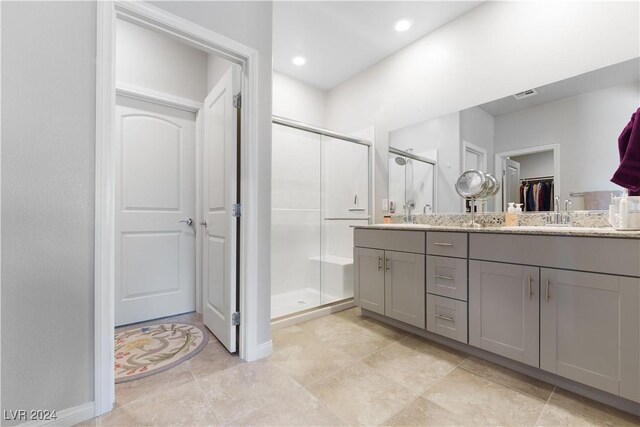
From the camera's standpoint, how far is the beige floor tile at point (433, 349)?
187 cm

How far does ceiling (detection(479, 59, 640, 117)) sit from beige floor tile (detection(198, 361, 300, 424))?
252cm

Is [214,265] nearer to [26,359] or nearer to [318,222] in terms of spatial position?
[26,359]

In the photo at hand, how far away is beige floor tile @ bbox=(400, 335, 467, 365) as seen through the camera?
187cm

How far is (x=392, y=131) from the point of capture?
3.03 meters

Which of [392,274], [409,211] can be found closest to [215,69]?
[409,211]

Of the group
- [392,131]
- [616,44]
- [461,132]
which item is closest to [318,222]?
[392,131]

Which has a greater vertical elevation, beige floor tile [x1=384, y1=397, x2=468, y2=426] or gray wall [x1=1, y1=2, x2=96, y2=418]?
gray wall [x1=1, y1=2, x2=96, y2=418]

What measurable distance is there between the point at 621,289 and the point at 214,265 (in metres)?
2.41

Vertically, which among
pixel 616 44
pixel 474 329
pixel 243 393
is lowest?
pixel 243 393

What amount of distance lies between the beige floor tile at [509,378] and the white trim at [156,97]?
3099mm

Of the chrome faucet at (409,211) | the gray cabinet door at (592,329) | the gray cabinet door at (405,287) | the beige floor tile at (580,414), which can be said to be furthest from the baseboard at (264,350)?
the chrome faucet at (409,211)

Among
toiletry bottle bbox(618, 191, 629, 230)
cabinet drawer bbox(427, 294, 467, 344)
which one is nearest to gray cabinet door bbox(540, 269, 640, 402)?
toiletry bottle bbox(618, 191, 629, 230)

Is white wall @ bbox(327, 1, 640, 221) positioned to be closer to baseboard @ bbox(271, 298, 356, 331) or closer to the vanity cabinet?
the vanity cabinet

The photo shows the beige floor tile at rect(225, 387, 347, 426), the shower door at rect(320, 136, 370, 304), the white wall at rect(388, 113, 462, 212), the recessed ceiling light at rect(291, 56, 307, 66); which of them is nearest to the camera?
the beige floor tile at rect(225, 387, 347, 426)
